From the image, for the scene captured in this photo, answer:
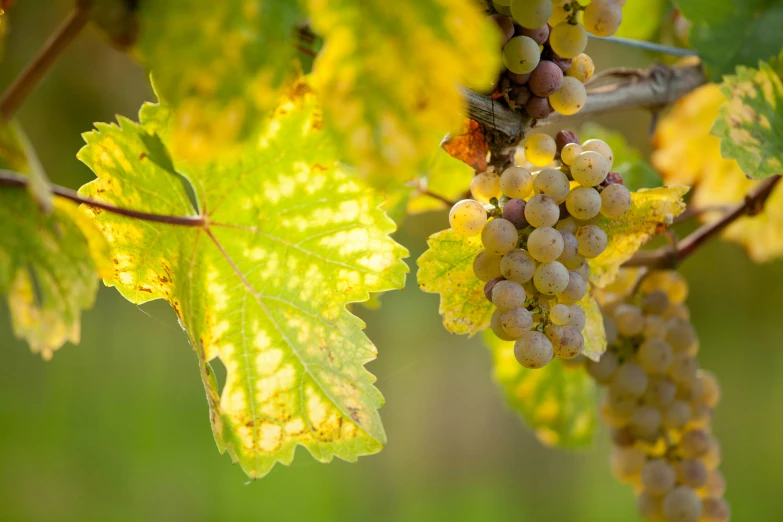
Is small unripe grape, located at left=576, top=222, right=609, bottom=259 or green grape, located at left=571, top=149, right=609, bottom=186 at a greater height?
green grape, located at left=571, top=149, right=609, bottom=186

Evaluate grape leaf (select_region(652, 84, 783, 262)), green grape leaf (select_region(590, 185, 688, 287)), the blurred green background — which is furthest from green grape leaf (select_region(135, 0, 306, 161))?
the blurred green background

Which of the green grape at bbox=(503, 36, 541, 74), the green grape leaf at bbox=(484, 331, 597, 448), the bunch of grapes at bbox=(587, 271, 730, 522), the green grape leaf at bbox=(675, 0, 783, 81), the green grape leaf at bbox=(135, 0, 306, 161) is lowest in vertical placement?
the green grape leaf at bbox=(484, 331, 597, 448)

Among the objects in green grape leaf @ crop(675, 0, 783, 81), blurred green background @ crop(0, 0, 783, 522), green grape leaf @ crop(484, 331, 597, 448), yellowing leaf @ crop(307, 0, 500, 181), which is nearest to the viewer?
yellowing leaf @ crop(307, 0, 500, 181)

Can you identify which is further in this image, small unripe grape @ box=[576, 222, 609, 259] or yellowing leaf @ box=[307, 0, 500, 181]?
small unripe grape @ box=[576, 222, 609, 259]

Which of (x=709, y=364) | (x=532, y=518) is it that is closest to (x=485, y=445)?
(x=532, y=518)

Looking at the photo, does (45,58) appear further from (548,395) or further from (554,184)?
(548,395)

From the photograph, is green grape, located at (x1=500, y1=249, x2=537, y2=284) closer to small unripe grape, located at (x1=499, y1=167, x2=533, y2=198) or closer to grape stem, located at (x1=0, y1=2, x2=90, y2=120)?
small unripe grape, located at (x1=499, y1=167, x2=533, y2=198)
